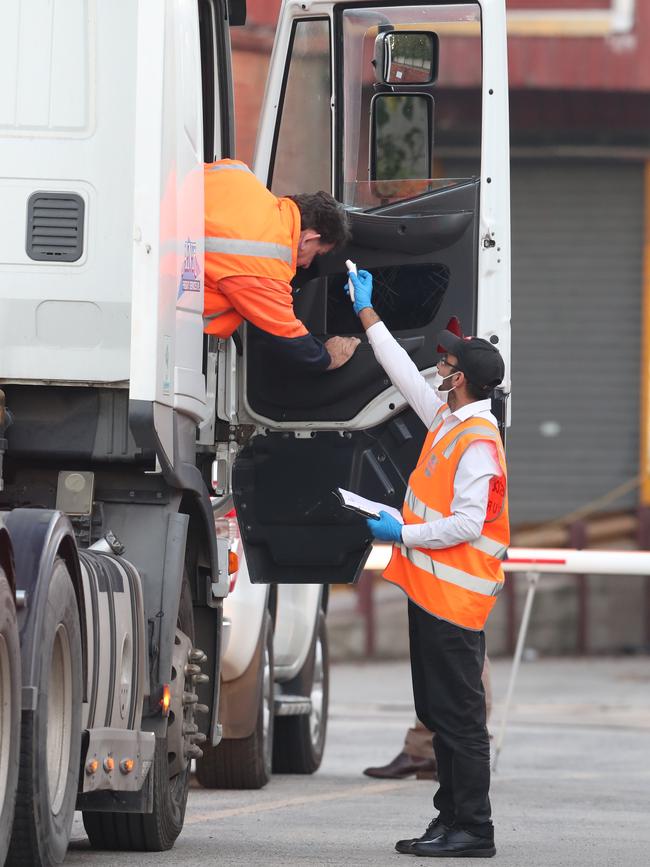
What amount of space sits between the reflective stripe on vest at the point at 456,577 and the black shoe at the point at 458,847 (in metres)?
0.81

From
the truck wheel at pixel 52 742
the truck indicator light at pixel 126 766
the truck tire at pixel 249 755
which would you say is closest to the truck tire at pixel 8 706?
the truck wheel at pixel 52 742

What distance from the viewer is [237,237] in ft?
23.0

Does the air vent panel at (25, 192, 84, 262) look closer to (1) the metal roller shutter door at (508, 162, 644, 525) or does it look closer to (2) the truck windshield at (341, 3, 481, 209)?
(2) the truck windshield at (341, 3, 481, 209)

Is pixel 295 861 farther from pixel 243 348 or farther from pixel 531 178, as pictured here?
pixel 531 178

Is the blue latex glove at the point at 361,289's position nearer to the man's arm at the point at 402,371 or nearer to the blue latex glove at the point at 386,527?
the man's arm at the point at 402,371

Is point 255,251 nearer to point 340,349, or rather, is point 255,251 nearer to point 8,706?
point 340,349

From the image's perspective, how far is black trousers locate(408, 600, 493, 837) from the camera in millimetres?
6895

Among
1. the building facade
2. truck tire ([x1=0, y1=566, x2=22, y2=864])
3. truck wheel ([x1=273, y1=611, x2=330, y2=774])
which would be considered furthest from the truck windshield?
the building facade

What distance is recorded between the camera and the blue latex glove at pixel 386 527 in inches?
278

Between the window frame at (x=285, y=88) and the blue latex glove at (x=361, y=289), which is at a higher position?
the window frame at (x=285, y=88)

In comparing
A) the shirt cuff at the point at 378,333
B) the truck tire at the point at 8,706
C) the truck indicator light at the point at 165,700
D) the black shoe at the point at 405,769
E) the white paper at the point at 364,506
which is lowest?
the black shoe at the point at 405,769

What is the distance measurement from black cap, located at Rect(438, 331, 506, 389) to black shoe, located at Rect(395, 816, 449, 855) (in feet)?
4.91

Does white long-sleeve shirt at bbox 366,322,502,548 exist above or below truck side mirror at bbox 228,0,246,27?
below

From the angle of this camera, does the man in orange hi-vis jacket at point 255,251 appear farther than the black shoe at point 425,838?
Yes
